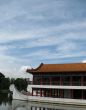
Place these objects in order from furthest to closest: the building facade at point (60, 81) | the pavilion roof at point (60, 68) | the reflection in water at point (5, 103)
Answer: the pavilion roof at point (60, 68)
the building facade at point (60, 81)
the reflection in water at point (5, 103)

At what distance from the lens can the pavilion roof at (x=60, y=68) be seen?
4494 centimetres

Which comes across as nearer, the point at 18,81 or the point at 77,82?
the point at 77,82

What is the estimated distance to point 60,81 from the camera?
152ft

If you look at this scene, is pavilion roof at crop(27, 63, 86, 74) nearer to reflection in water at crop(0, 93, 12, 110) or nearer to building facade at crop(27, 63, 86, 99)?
building facade at crop(27, 63, 86, 99)

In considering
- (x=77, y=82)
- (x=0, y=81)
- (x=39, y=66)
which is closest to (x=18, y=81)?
(x=0, y=81)

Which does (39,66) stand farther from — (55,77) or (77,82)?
(77,82)

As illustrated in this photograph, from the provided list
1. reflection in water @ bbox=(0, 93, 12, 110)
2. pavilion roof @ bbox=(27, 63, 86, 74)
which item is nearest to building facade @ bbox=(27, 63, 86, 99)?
pavilion roof @ bbox=(27, 63, 86, 74)

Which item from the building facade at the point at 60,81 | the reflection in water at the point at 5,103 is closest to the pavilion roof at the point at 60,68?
the building facade at the point at 60,81

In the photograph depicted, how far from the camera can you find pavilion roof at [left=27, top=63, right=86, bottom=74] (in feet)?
147

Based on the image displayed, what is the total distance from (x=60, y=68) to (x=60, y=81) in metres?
2.26

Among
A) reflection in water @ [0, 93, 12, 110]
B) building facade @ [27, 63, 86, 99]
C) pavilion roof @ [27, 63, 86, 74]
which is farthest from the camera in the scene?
pavilion roof @ [27, 63, 86, 74]

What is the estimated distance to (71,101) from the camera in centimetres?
4281

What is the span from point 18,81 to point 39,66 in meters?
60.7

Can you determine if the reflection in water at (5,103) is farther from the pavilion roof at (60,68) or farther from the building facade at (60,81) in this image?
the pavilion roof at (60,68)
